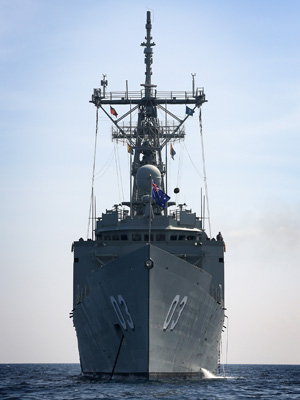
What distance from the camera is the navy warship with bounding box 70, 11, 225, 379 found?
3106 centimetres

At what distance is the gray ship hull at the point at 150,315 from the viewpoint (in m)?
30.9

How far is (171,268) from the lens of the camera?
104 ft

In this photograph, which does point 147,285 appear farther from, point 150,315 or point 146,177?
point 146,177

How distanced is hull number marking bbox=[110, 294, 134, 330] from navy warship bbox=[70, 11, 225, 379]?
0.04 meters

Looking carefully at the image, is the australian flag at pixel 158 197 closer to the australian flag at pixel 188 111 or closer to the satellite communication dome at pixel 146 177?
the satellite communication dome at pixel 146 177

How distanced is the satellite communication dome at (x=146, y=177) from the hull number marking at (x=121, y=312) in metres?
9.61

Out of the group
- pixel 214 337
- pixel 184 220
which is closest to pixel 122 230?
pixel 184 220

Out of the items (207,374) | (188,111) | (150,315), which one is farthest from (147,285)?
(188,111)

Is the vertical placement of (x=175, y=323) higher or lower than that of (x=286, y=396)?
higher

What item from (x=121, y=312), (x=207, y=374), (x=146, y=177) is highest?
(x=146, y=177)

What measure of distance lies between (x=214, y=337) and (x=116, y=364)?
568 cm

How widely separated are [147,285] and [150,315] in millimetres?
1198

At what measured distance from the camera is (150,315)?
101 ft

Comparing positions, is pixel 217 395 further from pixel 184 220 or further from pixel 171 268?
pixel 184 220
